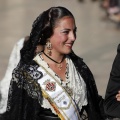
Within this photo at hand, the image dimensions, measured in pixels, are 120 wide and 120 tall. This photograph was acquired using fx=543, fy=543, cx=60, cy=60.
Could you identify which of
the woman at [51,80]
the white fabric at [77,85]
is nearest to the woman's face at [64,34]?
the woman at [51,80]

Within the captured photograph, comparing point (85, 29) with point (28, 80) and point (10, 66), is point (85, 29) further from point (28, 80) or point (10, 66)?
point (28, 80)

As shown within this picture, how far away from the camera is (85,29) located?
39.8ft

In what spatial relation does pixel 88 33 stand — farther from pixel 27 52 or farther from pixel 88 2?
pixel 27 52

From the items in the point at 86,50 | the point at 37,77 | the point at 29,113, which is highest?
the point at 86,50

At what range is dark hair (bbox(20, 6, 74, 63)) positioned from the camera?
352 cm

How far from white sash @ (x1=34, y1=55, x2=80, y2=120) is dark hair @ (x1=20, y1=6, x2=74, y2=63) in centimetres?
20

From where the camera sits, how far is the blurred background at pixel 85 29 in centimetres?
898

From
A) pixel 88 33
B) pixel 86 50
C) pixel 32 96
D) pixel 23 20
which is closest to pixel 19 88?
pixel 32 96

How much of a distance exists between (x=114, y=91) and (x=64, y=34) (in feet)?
1.99

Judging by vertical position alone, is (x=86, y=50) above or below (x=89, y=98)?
above

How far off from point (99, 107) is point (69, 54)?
0.42 m

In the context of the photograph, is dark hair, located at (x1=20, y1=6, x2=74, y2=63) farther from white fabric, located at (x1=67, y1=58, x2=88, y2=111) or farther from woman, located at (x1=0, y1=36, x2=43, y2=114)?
woman, located at (x1=0, y1=36, x2=43, y2=114)

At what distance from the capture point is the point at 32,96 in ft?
11.5

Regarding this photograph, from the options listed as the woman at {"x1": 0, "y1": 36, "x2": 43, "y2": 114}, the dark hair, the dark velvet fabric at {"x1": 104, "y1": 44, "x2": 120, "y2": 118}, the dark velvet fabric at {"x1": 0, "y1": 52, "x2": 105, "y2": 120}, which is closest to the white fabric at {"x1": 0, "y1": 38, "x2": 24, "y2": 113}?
the woman at {"x1": 0, "y1": 36, "x2": 43, "y2": 114}
